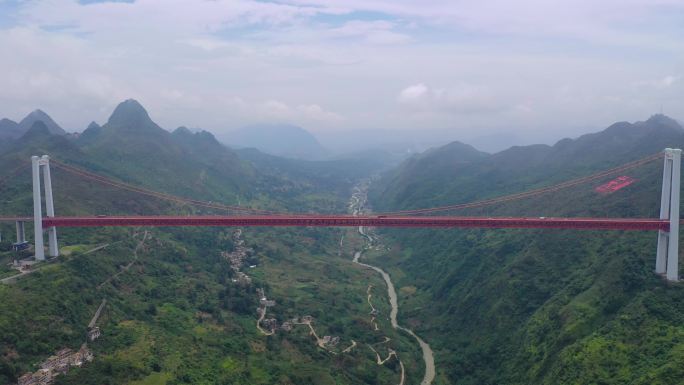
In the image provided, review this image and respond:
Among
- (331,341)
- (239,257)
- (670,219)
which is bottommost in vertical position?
(331,341)

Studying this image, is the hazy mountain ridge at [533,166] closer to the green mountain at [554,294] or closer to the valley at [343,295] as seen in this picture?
the green mountain at [554,294]

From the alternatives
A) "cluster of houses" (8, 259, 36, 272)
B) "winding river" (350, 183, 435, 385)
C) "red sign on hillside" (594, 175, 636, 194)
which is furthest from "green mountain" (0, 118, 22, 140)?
"red sign on hillside" (594, 175, 636, 194)

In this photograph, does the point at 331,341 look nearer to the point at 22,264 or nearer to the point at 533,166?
the point at 22,264

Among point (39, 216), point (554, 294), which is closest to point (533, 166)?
point (554, 294)

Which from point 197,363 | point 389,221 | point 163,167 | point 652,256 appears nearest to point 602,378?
point 652,256

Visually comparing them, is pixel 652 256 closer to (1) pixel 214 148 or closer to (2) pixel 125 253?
(2) pixel 125 253

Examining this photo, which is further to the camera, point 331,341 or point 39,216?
point 331,341

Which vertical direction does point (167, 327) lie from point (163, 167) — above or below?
below
